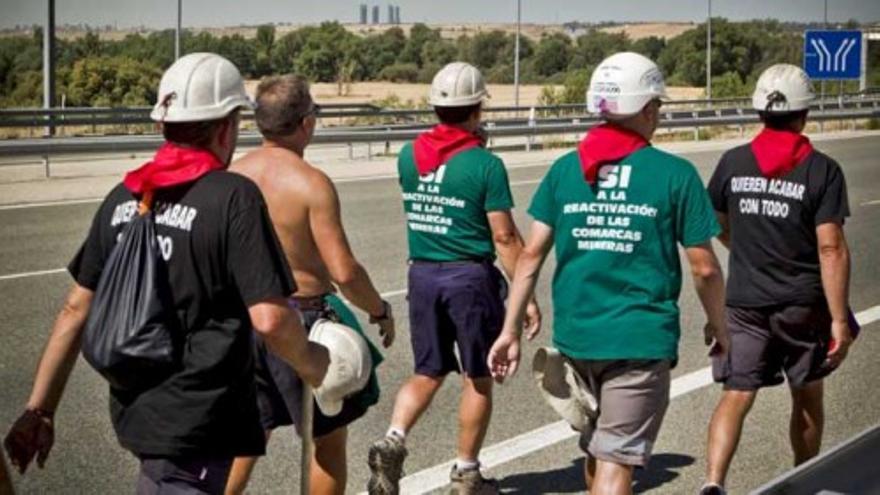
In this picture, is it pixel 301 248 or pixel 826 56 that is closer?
pixel 301 248

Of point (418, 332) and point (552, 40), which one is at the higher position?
point (552, 40)

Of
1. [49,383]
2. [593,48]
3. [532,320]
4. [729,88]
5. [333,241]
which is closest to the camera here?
[49,383]

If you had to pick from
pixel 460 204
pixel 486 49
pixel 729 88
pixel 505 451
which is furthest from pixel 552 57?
pixel 460 204

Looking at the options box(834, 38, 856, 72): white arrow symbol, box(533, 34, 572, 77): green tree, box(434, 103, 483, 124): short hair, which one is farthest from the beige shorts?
box(533, 34, 572, 77): green tree

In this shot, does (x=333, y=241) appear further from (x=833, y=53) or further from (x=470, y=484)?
(x=833, y=53)

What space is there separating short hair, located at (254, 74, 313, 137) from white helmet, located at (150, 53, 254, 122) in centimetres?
117

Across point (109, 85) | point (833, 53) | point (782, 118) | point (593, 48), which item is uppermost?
point (593, 48)

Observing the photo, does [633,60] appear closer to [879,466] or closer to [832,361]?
[832,361]

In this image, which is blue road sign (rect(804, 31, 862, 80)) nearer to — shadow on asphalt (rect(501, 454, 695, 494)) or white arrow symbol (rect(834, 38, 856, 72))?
white arrow symbol (rect(834, 38, 856, 72))

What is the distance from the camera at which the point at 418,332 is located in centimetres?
657

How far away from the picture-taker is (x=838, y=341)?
6.09 m

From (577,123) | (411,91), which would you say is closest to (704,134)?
(577,123)

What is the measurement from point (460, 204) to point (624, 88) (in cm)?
151

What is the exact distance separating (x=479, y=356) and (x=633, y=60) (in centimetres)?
182
